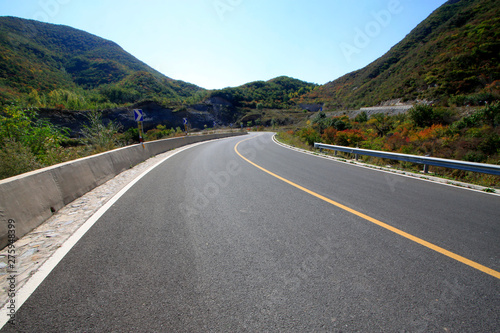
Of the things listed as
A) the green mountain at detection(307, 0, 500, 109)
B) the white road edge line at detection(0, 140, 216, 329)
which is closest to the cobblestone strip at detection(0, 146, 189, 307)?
the white road edge line at detection(0, 140, 216, 329)

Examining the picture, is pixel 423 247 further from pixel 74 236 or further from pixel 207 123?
pixel 207 123

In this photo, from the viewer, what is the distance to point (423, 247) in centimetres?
284

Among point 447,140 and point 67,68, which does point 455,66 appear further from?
point 67,68

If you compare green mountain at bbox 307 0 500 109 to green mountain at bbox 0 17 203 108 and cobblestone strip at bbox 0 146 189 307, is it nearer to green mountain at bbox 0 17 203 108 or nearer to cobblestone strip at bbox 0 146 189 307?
cobblestone strip at bbox 0 146 189 307

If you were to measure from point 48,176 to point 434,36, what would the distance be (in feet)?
270

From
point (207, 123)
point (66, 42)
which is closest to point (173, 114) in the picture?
point (207, 123)

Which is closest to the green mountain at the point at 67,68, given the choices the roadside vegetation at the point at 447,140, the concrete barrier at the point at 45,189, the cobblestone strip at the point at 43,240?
the concrete barrier at the point at 45,189

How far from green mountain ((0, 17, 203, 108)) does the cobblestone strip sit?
76222mm

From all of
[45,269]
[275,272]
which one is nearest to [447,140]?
[275,272]

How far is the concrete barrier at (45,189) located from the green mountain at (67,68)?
7445cm

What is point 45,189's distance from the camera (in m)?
3.90

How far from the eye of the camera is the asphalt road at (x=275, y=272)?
176 cm

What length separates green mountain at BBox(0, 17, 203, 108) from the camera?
74.2m

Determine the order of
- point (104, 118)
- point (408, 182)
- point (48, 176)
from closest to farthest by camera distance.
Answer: point (48, 176), point (408, 182), point (104, 118)
